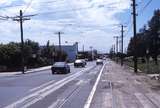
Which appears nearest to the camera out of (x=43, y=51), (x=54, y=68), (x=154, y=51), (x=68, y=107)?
(x=68, y=107)

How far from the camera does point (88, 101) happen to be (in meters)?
20.1

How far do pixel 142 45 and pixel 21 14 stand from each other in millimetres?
34677

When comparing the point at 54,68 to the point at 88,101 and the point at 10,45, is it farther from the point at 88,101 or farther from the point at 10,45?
the point at 88,101

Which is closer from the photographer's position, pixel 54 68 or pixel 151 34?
pixel 54 68

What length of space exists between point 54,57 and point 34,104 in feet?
342

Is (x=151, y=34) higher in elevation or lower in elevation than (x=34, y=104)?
higher

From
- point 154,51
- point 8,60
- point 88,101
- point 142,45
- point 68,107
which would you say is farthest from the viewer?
point 142,45

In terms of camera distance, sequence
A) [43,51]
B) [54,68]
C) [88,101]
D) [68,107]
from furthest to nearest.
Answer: [43,51] → [54,68] → [88,101] → [68,107]

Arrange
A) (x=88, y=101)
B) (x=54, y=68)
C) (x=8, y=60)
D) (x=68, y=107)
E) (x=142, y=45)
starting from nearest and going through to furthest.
A: 1. (x=68, y=107)
2. (x=88, y=101)
3. (x=54, y=68)
4. (x=8, y=60)
5. (x=142, y=45)

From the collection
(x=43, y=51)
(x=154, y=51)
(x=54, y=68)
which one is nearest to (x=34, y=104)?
(x=54, y=68)

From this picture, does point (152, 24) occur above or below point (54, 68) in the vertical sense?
above

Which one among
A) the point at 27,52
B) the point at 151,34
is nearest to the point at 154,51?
the point at 151,34

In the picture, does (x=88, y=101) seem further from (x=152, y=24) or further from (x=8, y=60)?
(x=152, y=24)

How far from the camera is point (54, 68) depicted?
5775cm
